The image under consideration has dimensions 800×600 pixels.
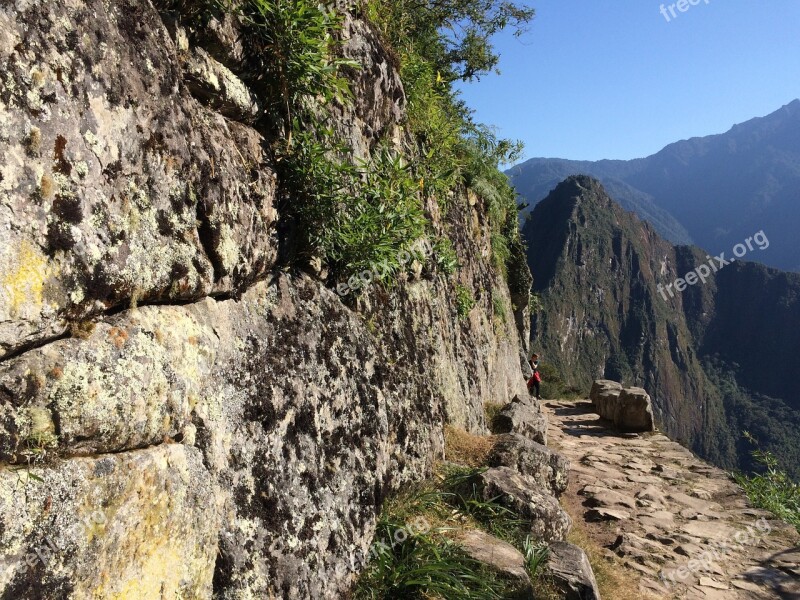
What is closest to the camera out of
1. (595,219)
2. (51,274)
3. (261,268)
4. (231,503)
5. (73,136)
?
(51,274)

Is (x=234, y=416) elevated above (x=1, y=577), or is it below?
above

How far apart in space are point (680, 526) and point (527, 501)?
13.8ft

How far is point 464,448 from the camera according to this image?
284 inches

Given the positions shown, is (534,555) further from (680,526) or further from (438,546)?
(680,526)

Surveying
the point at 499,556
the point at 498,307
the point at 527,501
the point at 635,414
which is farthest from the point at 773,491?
the point at 499,556

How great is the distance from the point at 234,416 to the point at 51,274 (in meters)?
1.42

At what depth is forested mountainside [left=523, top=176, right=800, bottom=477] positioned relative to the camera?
13812 cm

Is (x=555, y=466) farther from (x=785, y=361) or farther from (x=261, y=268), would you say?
(x=785, y=361)

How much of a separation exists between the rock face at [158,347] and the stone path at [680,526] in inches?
186

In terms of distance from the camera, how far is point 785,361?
168 metres

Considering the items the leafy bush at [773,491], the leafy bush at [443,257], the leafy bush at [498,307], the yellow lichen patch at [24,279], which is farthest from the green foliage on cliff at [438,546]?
the leafy bush at [498,307]

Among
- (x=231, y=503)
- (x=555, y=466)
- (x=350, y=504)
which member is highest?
(x=231, y=503)

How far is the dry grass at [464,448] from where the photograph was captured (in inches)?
274

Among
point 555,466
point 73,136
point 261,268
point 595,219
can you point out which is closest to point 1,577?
point 73,136
